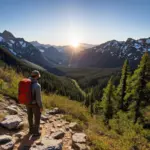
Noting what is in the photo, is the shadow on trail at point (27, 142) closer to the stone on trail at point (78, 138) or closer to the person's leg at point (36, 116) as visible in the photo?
the person's leg at point (36, 116)

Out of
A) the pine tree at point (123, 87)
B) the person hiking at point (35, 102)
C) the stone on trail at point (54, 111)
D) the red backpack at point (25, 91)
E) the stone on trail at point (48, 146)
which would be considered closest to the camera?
the stone on trail at point (48, 146)

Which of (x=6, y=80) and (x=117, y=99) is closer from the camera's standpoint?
(x=6, y=80)

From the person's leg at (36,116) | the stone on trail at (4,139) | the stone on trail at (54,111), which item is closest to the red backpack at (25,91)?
the person's leg at (36,116)

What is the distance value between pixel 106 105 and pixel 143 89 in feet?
27.9

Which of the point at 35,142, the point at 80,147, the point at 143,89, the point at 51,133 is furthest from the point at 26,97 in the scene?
the point at 143,89

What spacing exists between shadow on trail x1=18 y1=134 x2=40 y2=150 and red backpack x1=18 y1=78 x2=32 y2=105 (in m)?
1.19

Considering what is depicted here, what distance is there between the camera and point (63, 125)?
7320 mm

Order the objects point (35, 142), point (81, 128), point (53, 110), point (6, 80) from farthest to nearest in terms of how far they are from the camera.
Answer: point (6, 80)
point (53, 110)
point (81, 128)
point (35, 142)

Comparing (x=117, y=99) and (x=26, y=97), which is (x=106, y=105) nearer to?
(x=117, y=99)

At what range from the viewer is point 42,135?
612 centimetres

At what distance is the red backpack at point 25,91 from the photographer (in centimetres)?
534

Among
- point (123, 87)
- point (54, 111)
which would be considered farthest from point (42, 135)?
point (123, 87)

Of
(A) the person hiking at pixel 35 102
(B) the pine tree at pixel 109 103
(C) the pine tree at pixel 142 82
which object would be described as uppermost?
(A) the person hiking at pixel 35 102

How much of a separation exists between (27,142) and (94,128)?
352 cm
